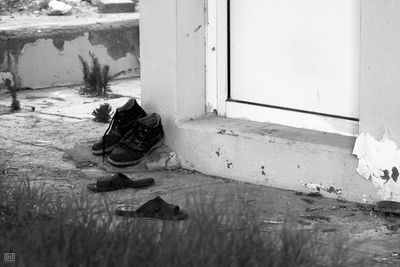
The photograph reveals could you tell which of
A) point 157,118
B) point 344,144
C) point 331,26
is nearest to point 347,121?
point 344,144

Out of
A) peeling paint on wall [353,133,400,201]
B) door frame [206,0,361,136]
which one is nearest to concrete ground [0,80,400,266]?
peeling paint on wall [353,133,400,201]

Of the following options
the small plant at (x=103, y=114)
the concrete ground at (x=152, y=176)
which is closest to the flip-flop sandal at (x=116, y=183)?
the concrete ground at (x=152, y=176)

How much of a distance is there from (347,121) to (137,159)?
4.65ft

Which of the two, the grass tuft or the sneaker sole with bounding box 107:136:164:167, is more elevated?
the grass tuft

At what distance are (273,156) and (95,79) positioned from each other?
11.6 ft

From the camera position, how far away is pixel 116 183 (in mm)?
5609

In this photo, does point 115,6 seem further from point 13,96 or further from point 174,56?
point 174,56

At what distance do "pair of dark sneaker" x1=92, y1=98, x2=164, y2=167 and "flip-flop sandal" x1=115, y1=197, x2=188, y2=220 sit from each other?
1.06 m

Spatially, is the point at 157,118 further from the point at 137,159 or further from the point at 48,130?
the point at 48,130

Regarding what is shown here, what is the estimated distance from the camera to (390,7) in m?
4.86

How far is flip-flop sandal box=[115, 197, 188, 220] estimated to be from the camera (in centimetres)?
466

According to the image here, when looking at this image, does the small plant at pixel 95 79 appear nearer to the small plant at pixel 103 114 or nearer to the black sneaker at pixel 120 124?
the small plant at pixel 103 114

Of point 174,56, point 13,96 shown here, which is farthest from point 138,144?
point 13,96

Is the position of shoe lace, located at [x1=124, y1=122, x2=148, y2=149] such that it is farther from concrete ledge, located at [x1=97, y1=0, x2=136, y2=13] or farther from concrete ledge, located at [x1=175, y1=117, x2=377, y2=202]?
concrete ledge, located at [x1=97, y1=0, x2=136, y2=13]
